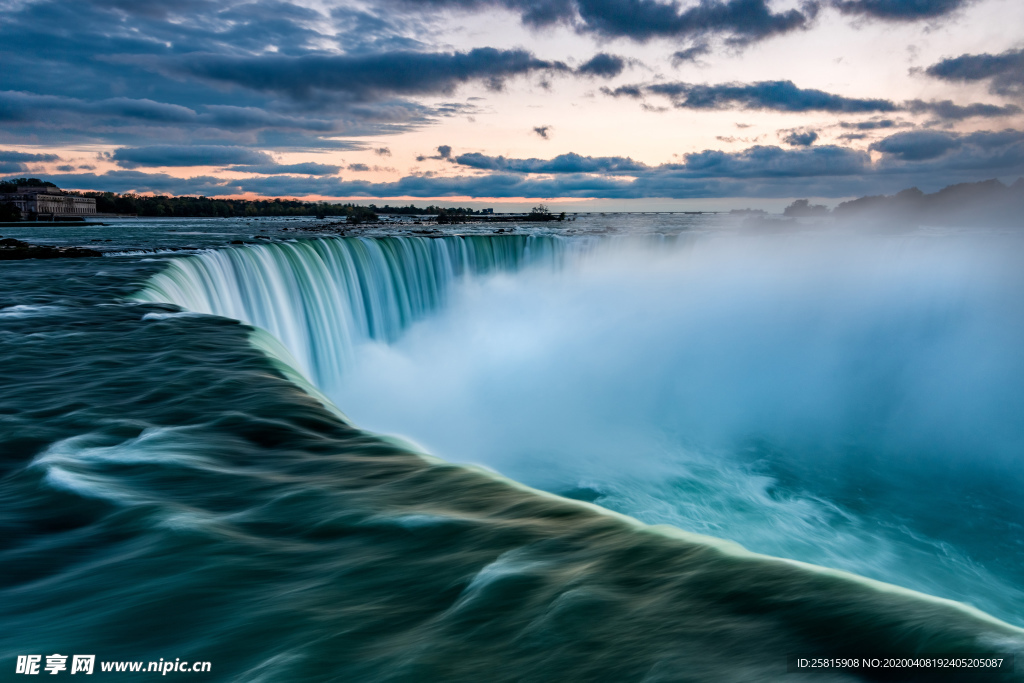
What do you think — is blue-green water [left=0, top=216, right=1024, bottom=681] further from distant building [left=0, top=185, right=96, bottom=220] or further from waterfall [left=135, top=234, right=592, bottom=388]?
distant building [left=0, top=185, right=96, bottom=220]

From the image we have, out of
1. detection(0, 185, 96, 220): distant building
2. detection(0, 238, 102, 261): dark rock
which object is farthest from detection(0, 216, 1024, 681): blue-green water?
detection(0, 185, 96, 220): distant building

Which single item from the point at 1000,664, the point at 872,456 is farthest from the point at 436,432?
the point at 1000,664

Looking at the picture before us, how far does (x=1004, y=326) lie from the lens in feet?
83.1

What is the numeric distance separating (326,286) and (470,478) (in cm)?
1696

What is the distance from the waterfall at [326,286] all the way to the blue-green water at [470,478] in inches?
5.2

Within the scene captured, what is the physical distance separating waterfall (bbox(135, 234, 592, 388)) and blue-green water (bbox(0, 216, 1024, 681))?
133 mm

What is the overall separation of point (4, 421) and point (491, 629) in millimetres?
5413

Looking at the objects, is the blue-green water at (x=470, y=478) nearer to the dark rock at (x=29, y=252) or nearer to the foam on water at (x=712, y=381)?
the foam on water at (x=712, y=381)

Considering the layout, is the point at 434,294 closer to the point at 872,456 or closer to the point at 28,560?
the point at 872,456

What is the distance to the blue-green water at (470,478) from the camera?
2539mm

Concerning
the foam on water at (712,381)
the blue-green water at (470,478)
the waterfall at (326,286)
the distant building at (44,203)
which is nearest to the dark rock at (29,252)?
the blue-green water at (470,478)

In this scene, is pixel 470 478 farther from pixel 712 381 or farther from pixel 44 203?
pixel 44 203

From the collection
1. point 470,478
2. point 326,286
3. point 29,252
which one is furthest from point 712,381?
point 29,252

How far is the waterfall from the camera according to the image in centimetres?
1480
